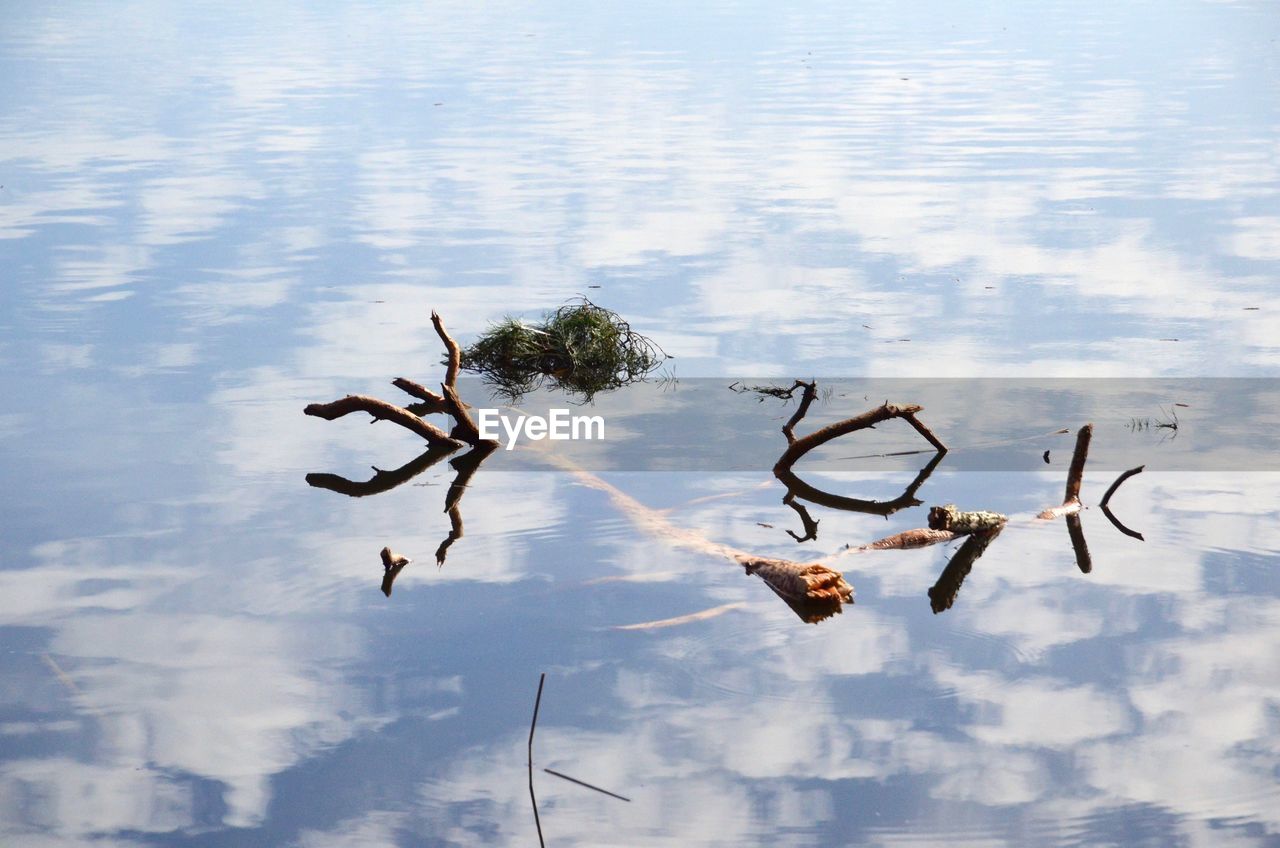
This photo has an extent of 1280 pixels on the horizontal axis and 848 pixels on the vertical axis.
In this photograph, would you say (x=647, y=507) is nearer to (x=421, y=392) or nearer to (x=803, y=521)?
(x=803, y=521)

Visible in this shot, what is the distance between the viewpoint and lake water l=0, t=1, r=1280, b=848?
6898 mm

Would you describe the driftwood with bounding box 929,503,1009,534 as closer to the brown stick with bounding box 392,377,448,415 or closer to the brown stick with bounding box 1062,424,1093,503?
the brown stick with bounding box 1062,424,1093,503

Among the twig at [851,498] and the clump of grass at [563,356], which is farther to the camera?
the clump of grass at [563,356]

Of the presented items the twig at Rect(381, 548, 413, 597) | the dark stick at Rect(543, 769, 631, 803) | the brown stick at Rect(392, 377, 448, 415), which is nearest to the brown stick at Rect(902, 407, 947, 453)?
the brown stick at Rect(392, 377, 448, 415)

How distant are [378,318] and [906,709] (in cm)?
851

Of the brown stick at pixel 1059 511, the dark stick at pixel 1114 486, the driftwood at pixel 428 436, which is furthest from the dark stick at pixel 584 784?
the dark stick at pixel 1114 486

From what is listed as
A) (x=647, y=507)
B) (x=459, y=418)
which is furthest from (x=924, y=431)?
(x=459, y=418)

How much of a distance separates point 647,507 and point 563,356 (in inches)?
123

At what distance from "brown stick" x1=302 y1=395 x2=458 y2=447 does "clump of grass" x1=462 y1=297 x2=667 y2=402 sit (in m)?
1.66

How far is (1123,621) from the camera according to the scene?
8.31m

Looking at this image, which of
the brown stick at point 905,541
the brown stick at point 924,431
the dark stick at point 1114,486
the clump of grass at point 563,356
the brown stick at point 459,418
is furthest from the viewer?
the clump of grass at point 563,356

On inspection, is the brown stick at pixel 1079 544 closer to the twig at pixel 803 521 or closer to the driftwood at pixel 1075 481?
the driftwood at pixel 1075 481

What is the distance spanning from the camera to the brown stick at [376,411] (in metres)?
10.6

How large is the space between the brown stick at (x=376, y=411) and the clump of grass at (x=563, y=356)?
65.4 inches
